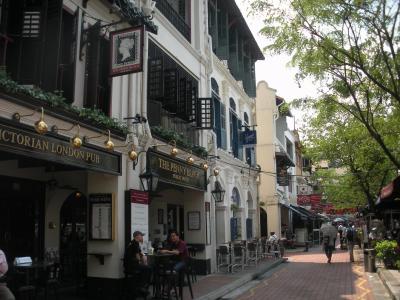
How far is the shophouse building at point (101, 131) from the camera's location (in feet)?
28.9

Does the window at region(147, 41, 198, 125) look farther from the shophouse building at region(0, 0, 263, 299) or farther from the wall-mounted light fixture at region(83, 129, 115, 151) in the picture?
the wall-mounted light fixture at region(83, 129, 115, 151)

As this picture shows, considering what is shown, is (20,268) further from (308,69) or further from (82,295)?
(308,69)

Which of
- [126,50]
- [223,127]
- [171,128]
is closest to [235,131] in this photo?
[223,127]

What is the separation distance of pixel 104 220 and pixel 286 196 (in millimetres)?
29180

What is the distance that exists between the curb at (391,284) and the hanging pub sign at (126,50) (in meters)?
7.17

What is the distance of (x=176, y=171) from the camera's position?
47.1ft

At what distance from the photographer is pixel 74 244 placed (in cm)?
1277

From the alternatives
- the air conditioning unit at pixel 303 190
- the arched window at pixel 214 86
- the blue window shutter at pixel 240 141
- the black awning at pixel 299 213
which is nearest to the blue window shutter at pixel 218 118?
the arched window at pixel 214 86

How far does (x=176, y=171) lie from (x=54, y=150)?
223 inches

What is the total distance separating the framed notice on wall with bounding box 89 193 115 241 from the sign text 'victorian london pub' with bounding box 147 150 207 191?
1.74m

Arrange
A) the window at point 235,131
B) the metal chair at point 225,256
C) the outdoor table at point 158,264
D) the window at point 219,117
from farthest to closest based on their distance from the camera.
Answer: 1. the window at point 235,131
2. the window at point 219,117
3. the metal chair at point 225,256
4. the outdoor table at point 158,264

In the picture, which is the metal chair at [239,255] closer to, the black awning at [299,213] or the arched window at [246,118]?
the arched window at [246,118]

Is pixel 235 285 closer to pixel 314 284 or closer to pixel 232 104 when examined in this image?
pixel 314 284

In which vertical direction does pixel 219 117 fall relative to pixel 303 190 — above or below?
above
